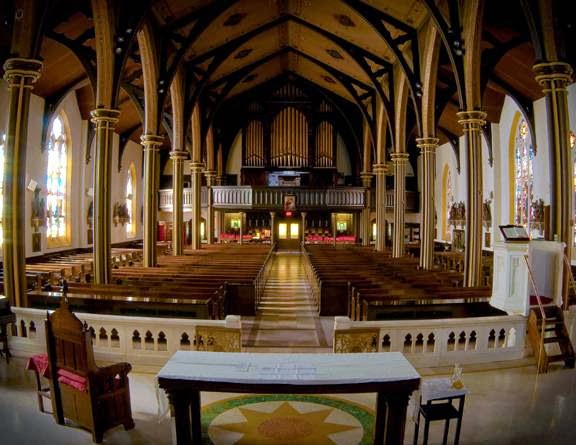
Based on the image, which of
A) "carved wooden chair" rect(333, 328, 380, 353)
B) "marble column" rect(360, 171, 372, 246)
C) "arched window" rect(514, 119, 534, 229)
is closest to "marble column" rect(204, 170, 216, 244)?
"marble column" rect(360, 171, 372, 246)

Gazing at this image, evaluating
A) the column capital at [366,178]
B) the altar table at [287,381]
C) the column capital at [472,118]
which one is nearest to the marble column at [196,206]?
the column capital at [366,178]

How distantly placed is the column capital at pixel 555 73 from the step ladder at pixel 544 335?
4.71 meters

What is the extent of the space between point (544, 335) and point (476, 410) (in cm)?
202

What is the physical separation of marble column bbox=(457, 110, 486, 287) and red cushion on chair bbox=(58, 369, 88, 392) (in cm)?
1011

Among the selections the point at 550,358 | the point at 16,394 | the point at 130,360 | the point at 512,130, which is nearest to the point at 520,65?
the point at 512,130


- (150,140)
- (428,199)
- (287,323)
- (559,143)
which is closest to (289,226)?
(428,199)

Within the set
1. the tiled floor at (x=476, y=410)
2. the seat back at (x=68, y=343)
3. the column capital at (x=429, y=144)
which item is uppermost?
the column capital at (x=429, y=144)

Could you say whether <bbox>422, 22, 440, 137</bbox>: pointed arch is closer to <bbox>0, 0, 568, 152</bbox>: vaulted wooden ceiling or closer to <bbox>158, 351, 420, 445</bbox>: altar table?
<bbox>0, 0, 568, 152</bbox>: vaulted wooden ceiling

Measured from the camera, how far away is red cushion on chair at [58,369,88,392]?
448cm

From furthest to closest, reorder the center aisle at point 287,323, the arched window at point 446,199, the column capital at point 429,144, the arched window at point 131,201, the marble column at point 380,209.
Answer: the arched window at point 131,201
the arched window at point 446,199
the marble column at point 380,209
the column capital at point 429,144
the center aisle at point 287,323

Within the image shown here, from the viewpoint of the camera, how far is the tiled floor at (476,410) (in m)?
4.46

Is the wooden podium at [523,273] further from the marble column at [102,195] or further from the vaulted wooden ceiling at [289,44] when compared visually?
the marble column at [102,195]

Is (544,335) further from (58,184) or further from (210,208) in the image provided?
(210,208)

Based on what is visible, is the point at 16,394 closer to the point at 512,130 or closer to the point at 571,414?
the point at 571,414
